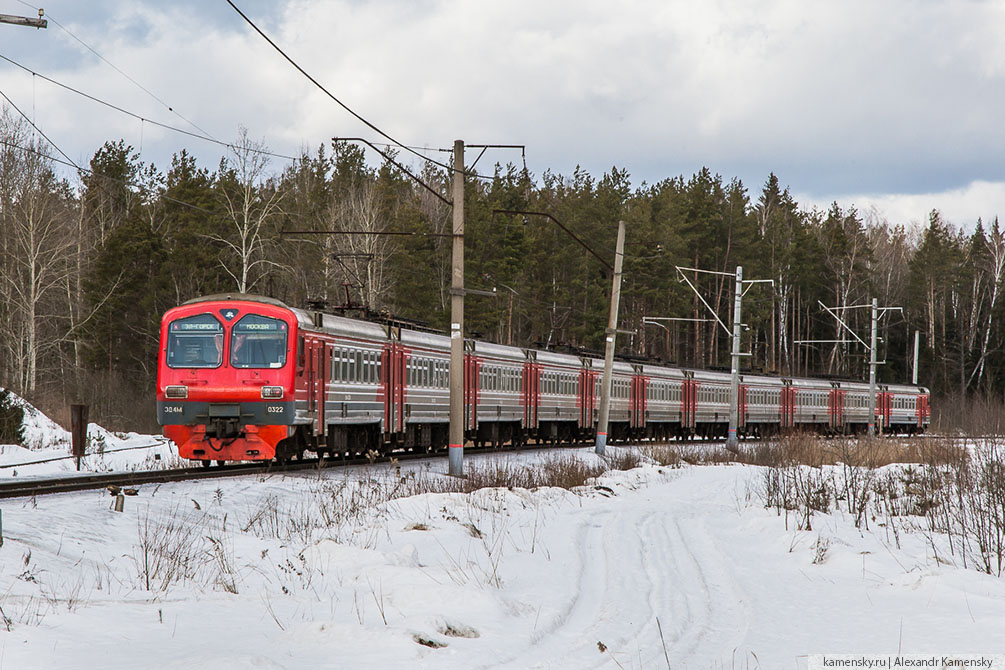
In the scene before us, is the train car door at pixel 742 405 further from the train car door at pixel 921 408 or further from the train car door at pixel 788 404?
the train car door at pixel 921 408

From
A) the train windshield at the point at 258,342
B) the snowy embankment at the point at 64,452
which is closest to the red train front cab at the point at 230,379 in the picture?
the train windshield at the point at 258,342

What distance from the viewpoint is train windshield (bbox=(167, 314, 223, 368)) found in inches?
744

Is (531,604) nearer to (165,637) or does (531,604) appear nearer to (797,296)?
(165,637)

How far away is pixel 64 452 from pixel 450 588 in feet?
59.0

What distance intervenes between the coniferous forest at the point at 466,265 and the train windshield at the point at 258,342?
16500mm

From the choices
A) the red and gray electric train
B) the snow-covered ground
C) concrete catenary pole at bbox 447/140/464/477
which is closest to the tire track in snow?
the snow-covered ground

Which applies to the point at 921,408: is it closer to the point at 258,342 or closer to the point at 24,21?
the point at 258,342

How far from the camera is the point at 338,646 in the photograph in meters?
6.89

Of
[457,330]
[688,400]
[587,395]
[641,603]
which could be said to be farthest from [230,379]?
[688,400]

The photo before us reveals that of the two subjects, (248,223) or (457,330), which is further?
(248,223)

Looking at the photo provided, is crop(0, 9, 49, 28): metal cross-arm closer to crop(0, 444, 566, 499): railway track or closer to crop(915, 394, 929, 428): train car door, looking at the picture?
crop(0, 444, 566, 499): railway track

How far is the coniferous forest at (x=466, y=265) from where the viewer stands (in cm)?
4400

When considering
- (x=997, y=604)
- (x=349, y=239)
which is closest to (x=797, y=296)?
(x=349, y=239)

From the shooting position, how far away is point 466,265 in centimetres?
5569
